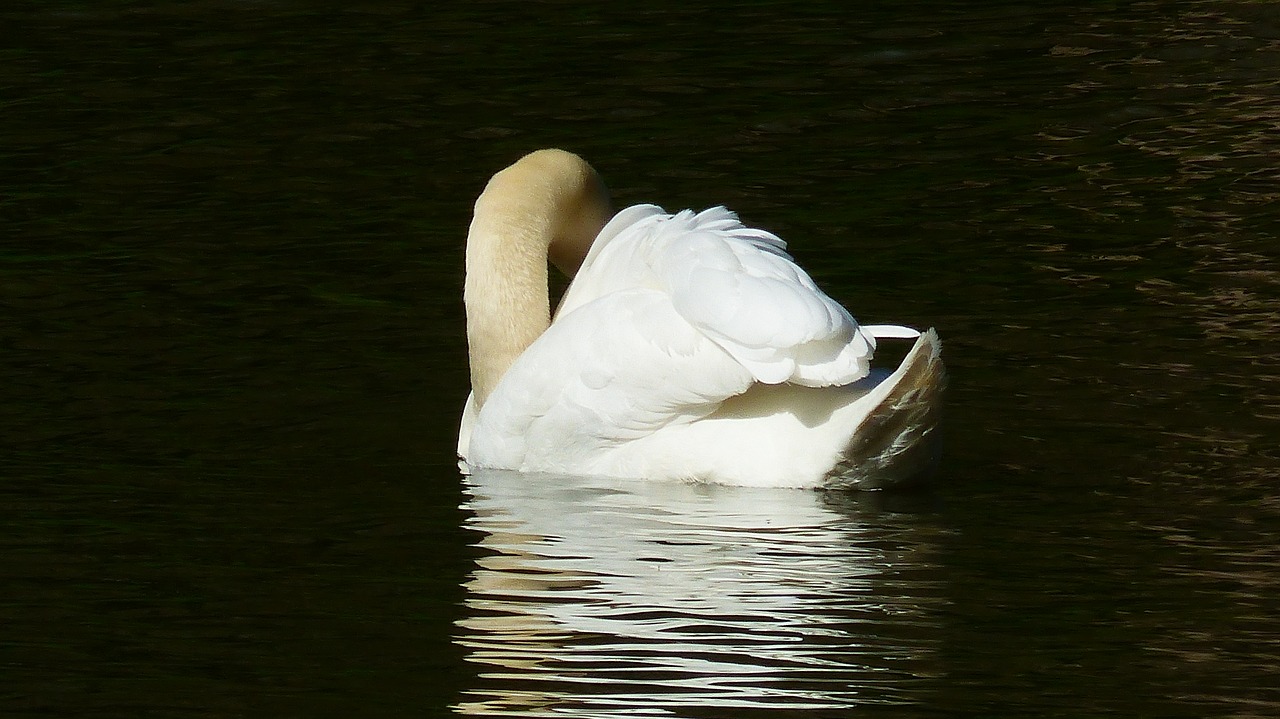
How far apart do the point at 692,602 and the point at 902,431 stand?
3.80 feet

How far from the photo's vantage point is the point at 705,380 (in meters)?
6.50

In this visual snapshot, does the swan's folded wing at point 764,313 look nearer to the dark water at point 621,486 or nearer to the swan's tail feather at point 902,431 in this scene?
the swan's tail feather at point 902,431

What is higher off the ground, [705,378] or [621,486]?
[705,378]

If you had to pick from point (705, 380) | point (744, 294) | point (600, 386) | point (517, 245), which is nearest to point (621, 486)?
point (600, 386)

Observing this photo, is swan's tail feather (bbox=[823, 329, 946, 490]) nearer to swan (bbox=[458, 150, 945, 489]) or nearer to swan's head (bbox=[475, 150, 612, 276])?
swan (bbox=[458, 150, 945, 489])

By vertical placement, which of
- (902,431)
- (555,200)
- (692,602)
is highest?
(555,200)

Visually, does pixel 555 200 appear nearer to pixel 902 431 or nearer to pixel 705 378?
pixel 705 378

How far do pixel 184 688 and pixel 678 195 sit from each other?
610 centimetres

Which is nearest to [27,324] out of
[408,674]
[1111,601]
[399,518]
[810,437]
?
[399,518]

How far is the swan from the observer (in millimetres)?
6273

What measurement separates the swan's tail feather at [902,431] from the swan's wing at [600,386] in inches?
14.8

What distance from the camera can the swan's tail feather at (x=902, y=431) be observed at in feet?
20.1

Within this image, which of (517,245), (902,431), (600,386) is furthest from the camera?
(517,245)

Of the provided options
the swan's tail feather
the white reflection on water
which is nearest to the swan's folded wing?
the swan's tail feather
